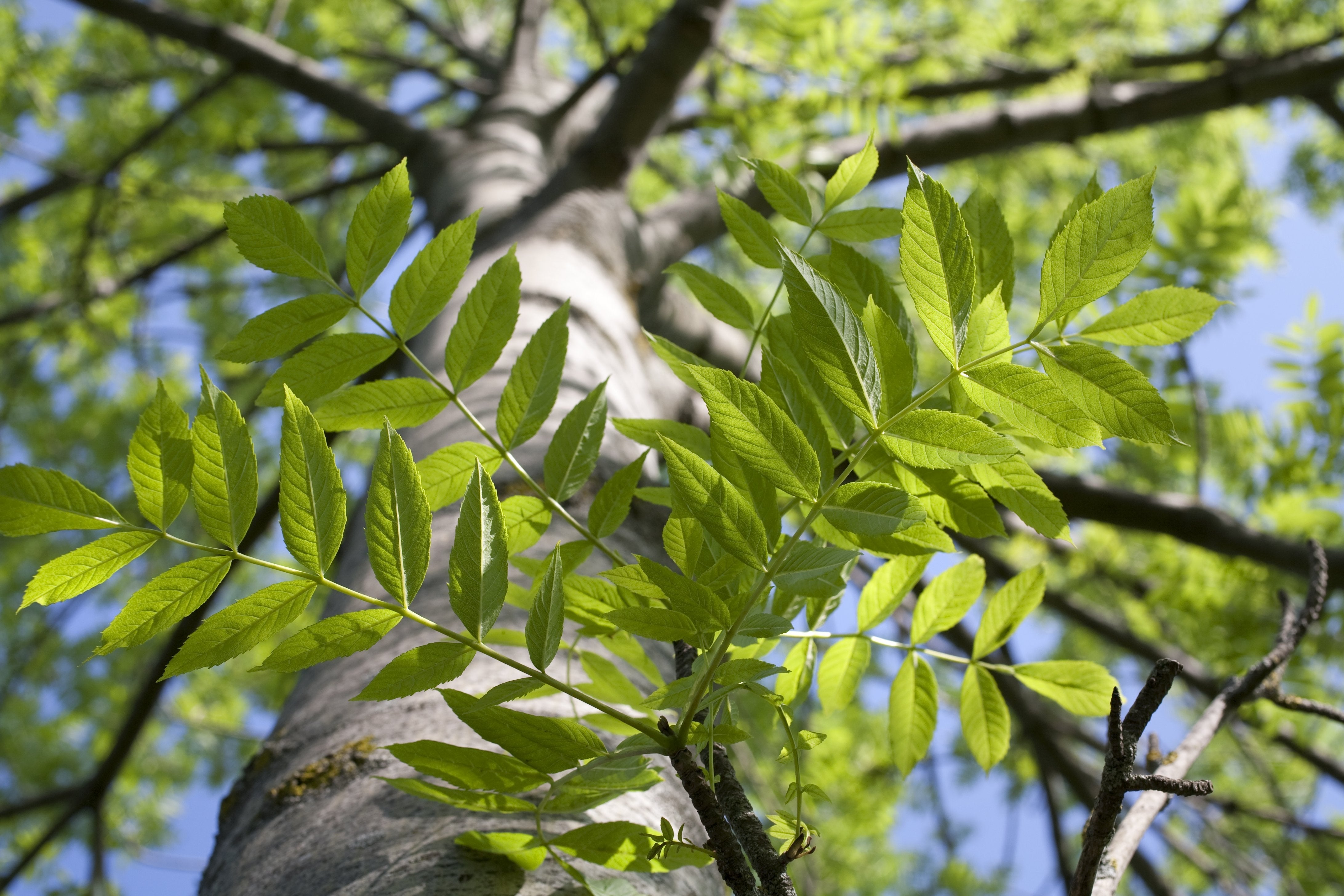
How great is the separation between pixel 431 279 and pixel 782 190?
289mm

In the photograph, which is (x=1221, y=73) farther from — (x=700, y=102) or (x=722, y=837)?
(x=722, y=837)

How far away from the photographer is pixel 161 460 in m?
0.52

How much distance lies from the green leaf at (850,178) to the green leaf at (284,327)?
0.40 metres

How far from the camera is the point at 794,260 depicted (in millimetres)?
449

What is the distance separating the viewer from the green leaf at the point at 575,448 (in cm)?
63

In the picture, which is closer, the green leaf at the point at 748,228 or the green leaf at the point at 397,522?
the green leaf at the point at 397,522

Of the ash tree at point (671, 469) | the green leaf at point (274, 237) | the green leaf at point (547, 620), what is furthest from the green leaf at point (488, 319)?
the green leaf at point (547, 620)

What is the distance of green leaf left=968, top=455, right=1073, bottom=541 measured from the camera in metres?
0.54

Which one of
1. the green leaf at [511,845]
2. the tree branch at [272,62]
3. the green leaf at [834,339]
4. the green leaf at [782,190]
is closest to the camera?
the green leaf at [834,339]

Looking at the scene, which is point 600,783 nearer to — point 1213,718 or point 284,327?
point 284,327

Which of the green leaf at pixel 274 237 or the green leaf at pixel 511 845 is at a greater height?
the green leaf at pixel 274 237

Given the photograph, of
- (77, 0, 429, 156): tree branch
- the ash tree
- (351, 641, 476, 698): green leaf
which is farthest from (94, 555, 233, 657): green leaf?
(77, 0, 429, 156): tree branch

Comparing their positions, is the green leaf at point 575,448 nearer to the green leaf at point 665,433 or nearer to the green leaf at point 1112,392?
the green leaf at point 665,433

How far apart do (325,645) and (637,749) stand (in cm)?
20
